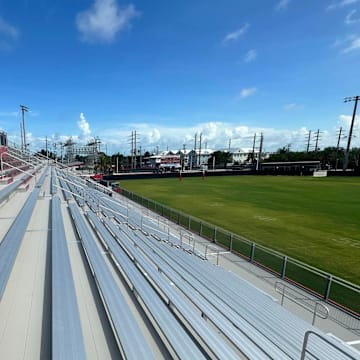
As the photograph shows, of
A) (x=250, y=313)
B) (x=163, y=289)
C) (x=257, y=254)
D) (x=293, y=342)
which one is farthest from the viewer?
(x=257, y=254)

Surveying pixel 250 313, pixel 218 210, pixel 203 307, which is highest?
pixel 203 307

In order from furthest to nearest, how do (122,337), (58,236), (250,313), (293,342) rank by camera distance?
(58,236)
(250,313)
(293,342)
(122,337)

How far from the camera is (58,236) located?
21.9 feet

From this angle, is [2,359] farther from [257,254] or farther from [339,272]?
[339,272]

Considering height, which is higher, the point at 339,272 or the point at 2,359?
the point at 2,359

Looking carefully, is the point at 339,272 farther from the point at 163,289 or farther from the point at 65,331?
the point at 65,331

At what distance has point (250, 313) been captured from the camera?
473 cm

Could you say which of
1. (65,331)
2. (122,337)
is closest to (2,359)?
(65,331)

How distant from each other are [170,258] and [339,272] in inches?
273

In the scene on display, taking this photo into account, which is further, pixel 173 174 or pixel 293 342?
pixel 173 174

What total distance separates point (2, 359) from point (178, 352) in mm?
2113

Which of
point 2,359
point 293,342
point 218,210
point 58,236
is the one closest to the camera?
point 2,359

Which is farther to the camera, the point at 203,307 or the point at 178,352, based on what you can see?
the point at 203,307

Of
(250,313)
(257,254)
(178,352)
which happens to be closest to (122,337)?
(178,352)
